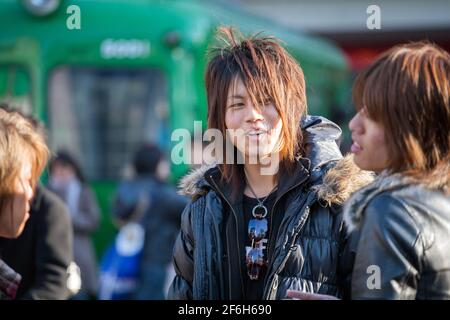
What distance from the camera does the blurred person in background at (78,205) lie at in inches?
289

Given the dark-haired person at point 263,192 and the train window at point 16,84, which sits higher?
the train window at point 16,84

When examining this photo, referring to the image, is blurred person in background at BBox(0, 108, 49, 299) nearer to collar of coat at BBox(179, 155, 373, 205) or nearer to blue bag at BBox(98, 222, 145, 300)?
collar of coat at BBox(179, 155, 373, 205)

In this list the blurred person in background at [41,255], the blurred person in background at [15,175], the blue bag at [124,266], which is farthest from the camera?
the blue bag at [124,266]

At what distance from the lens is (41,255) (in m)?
3.87

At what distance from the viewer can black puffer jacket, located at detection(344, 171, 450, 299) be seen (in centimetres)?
242

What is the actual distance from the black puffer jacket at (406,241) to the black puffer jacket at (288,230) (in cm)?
35

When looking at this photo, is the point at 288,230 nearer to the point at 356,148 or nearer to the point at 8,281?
the point at 356,148

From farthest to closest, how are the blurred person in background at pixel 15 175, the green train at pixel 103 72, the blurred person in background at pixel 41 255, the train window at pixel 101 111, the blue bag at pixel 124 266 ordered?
1. the train window at pixel 101 111
2. the green train at pixel 103 72
3. the blue bag at pixel 124 266
4. the blurred person in background at pixel 41 255
5. the blurred person in background at pixel 15 175

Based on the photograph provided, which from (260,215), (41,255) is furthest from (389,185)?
(41,255)

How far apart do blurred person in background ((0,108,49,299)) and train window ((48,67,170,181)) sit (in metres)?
4.73

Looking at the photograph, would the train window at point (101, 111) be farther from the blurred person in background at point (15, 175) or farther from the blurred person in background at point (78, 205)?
the blurred person in background at point (15, 175)

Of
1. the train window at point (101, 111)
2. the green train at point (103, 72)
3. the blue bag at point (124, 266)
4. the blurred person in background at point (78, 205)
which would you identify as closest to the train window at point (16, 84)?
the green train at point (103, 72)

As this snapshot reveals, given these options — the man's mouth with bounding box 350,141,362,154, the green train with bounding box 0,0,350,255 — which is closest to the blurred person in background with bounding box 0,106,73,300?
the man's mouth with bounding box 350,141,362,154

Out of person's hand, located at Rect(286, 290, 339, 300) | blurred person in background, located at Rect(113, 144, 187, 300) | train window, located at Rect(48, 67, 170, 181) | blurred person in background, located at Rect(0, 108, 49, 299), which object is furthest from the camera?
train window, located at Rect(48, 67, 170, 181)
